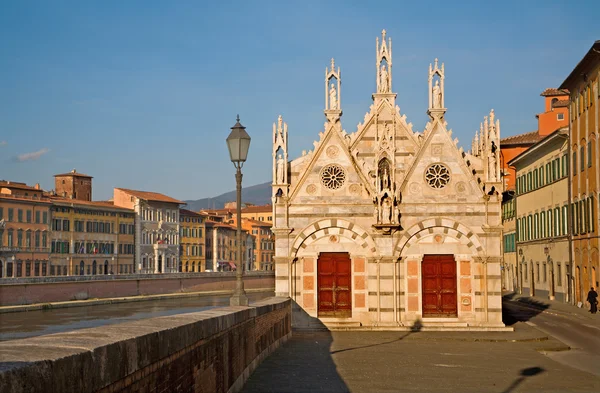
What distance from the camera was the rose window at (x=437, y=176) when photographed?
1281 inches

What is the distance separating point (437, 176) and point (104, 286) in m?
61.2

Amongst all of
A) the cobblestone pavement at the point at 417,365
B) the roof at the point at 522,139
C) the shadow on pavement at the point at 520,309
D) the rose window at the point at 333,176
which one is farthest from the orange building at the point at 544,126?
the cobblestone pavement at the point at 417,365

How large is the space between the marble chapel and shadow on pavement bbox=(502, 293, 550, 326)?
4069 millimetres

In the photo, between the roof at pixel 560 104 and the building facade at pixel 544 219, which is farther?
the roof at pixel 560 104

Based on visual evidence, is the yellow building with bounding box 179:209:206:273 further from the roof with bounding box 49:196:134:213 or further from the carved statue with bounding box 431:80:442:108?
the carved statue with bounding box 431:80:442:108

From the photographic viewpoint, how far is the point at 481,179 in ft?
106

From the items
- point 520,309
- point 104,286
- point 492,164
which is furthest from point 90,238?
point 492,164

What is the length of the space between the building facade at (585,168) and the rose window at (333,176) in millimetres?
16972

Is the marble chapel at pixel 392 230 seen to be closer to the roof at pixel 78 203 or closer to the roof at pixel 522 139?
the roof at pixel 522 139

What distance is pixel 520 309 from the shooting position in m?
48.1

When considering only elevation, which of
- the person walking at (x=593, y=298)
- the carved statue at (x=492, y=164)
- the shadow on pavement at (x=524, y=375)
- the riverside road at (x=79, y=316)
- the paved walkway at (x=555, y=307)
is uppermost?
the carved statue at (x=492, y=164)

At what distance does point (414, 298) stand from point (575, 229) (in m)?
21.5

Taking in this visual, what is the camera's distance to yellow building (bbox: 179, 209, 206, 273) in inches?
5576

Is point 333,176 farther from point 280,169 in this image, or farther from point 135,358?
point 135,358
